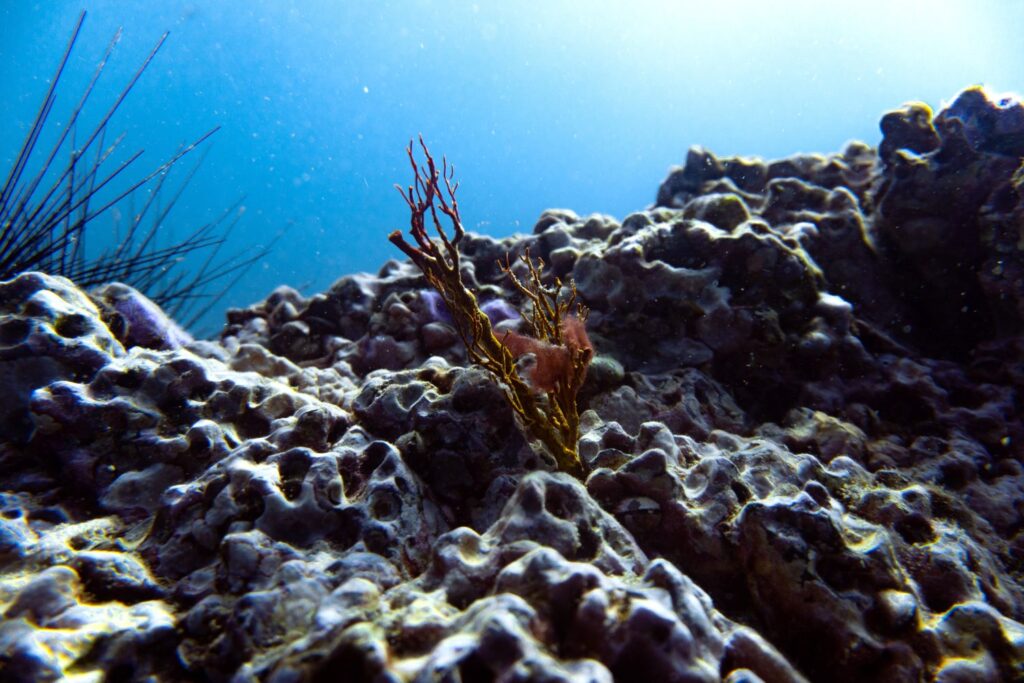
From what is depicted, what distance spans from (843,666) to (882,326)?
3.59 m

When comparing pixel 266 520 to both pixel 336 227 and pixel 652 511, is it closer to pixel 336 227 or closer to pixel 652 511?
pixel 652 511

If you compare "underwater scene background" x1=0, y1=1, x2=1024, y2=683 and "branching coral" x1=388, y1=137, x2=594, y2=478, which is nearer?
"underwater scene background" x1=0, y1=1, x2=1024, y2=683

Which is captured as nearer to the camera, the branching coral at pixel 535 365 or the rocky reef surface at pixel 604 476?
the rocky reef surface at pixel 604 476

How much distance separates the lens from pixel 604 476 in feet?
7.38

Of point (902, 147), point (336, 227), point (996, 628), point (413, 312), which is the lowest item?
point (996, 628)

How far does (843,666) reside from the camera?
1.68m

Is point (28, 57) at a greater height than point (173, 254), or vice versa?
point (28, 57)

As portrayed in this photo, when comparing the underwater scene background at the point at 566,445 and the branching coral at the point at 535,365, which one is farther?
the branching coral at the point at 535,365

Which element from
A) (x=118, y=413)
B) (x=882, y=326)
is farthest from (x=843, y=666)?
(x=882, y=326)

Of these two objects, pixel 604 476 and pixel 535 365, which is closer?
pixel 604 476

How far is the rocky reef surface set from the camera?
1.46 metres

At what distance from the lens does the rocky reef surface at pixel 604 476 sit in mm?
1461

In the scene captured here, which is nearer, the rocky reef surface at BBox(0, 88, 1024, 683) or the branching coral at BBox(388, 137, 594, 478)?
the rocky reef surface at BBox(0, 88, 1024, 683)

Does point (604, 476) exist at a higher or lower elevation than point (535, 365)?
lower
